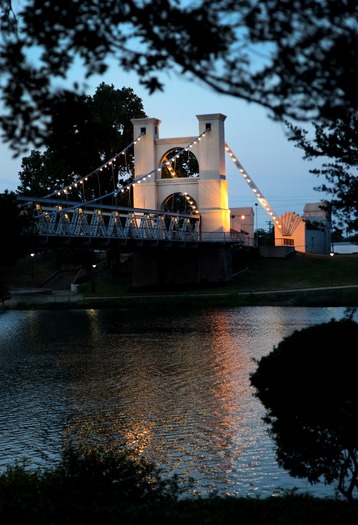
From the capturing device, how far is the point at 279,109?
7008 millimetres

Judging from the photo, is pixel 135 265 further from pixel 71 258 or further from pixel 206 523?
pixel 206 523

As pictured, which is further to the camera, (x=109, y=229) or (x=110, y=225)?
(x=110, y=225)

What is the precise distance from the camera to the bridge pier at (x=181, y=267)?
65.7 meters

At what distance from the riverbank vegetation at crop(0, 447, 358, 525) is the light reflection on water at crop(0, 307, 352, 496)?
299 cm

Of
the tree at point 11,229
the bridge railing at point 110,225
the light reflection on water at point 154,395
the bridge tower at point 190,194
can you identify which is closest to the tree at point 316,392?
the light reflection on water at point 154,395

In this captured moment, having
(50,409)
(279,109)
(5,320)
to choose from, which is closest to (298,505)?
(279,109)

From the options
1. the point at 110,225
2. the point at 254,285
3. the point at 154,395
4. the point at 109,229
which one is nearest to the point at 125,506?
the point at 154,395

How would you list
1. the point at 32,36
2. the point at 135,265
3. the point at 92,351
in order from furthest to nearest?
the point at 135,265 < the point at 92,351 < the point at 32,36

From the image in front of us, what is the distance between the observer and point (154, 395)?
66.8 feet

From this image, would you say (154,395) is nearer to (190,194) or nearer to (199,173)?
(190,194)

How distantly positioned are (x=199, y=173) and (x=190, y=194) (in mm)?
2304

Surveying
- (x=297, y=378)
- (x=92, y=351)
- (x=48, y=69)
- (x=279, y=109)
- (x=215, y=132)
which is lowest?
(x=92, y=351)

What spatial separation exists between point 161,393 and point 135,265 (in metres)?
45.9

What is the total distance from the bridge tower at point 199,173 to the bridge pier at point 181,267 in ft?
12.8
